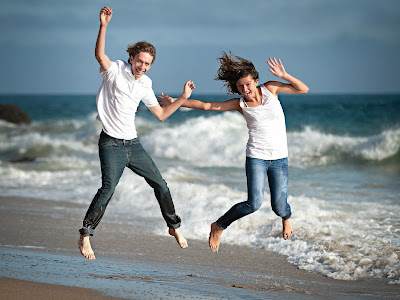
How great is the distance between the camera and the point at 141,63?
5.49 m

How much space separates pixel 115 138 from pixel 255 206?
4.94ft

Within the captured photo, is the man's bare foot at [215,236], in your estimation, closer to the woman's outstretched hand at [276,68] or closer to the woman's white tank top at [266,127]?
the woman's white tank top at [266,127]

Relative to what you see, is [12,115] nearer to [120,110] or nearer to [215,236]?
[215,236]

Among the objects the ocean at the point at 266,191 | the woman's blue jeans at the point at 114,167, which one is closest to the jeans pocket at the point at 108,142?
the woman's blue jeans at the point at 114,167

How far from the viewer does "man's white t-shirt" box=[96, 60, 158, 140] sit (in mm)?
5488

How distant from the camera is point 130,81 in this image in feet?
18.2

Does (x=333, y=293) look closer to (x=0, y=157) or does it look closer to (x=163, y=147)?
(x=163, y=147)

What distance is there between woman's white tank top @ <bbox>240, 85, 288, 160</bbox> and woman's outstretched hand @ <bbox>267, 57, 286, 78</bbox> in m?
0.30

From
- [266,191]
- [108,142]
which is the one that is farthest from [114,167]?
[266,191]

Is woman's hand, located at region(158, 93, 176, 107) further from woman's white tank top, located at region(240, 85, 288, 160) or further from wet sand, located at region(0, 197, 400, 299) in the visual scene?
wet sand, located at region(0, 197, 400, 299)

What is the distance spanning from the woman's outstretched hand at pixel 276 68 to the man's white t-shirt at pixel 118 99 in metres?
1.18

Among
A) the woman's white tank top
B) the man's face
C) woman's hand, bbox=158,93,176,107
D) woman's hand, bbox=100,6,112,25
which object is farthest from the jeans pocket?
the woman's white tank top

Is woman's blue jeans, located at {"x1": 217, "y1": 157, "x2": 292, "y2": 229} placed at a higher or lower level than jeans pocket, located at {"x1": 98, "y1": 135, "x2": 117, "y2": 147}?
lower

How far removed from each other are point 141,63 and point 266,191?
7.67 m
